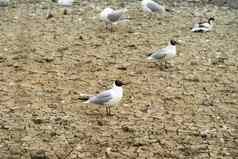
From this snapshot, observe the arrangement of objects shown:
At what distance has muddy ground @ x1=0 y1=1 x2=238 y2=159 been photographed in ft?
23.1

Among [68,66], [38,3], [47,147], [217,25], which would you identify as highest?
[38,3]

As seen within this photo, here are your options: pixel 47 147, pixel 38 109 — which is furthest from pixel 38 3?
pixel 47 147

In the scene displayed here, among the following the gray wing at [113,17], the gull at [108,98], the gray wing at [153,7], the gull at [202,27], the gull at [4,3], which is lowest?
the gull at [108,98]

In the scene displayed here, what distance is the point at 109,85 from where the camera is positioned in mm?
9344

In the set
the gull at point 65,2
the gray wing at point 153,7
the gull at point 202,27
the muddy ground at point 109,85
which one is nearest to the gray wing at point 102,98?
the muddy ground at point 109,85

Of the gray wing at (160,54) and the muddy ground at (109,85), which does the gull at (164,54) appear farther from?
the muddy ground at (109,85)

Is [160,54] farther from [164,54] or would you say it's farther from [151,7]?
[151,7]

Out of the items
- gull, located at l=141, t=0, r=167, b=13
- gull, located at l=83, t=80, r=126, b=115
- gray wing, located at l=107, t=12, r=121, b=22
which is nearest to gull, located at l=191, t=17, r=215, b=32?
gull, located at l=141, t=0, r=167, b=13

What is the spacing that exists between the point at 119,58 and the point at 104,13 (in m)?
2.89

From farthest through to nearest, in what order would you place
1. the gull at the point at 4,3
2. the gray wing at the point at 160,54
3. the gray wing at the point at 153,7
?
the gull at the point at 4,3 < the gray wing at the point at 153,7 < the gray wing at the point at 160,54

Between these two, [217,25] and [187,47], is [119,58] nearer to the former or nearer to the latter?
[187,47]

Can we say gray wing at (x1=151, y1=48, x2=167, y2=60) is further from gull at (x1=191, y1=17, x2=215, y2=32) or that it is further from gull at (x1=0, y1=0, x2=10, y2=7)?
gull at (x1=0, y1=0, x2=10, y2=7)

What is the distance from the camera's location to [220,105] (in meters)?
8.48

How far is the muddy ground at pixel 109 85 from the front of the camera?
7.04m
